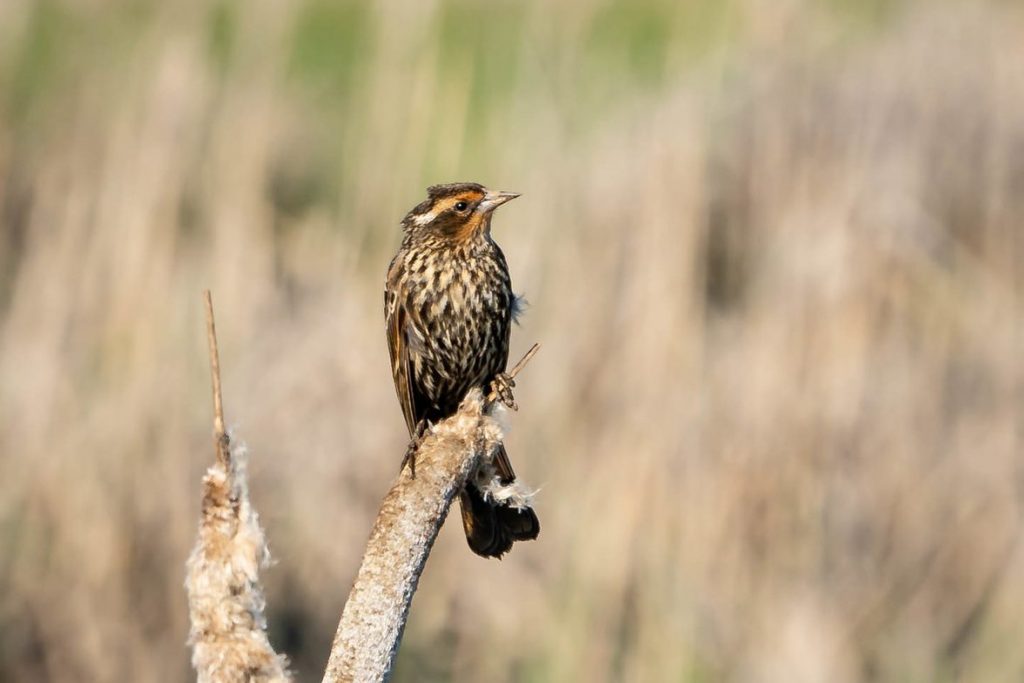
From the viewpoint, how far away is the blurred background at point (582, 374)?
5422mm

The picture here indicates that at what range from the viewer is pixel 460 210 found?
4180mm

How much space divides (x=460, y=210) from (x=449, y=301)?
0.23 m

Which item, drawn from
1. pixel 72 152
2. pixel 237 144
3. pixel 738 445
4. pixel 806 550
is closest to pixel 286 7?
pixel 237 144

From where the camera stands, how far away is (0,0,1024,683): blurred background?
5.42 metres

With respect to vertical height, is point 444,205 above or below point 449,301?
above

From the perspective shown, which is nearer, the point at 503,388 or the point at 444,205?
the point at 503,388

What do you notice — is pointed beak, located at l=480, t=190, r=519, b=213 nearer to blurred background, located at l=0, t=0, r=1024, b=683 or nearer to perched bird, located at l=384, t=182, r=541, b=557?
perched bird, located at l=384, t=182, r=541, b=557

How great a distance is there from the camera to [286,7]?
592cm

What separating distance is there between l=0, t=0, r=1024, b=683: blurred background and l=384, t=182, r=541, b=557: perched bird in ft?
3.66

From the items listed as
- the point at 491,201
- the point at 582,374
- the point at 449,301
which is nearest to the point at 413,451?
the point at 449,301

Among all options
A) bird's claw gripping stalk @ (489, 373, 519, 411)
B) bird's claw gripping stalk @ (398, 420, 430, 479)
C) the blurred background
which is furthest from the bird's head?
the blurred background

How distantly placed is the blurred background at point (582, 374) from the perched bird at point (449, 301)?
3.66ft

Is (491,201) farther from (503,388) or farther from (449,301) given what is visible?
(503,388)

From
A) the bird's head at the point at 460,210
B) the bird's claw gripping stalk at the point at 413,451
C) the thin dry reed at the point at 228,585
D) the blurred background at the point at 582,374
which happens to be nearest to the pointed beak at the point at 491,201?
the bird's head at the point at 460,210
